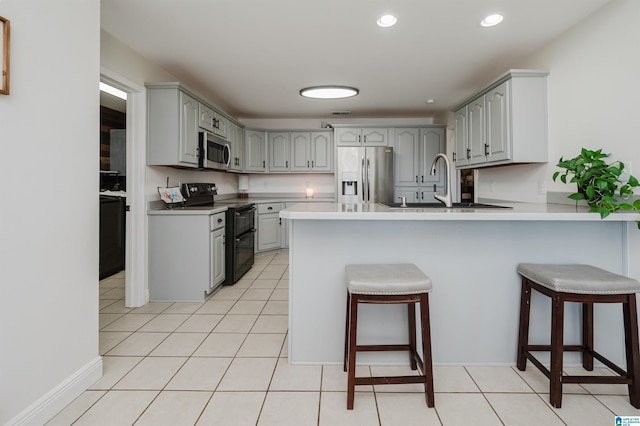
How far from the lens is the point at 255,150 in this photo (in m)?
5.66

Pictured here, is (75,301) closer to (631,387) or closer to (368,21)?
(368,21)

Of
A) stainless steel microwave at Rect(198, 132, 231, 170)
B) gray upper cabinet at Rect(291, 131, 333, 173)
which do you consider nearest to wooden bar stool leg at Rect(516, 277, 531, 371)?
stainless steel microwave at Rect(198, 132, 231, 170)

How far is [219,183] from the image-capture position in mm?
5199

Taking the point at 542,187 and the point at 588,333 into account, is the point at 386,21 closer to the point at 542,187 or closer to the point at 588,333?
the point at 542,187

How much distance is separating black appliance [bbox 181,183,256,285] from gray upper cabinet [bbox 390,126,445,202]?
2.51m

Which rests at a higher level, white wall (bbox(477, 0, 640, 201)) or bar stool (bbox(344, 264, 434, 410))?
white wall (bbox(477, 0, 640, 201))

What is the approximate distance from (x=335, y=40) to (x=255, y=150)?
3.10m

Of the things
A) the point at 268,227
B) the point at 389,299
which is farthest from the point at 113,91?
the point at 389,299

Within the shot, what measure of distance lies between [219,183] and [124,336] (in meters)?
3.04

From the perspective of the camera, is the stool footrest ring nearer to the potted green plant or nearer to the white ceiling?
the potted green plant

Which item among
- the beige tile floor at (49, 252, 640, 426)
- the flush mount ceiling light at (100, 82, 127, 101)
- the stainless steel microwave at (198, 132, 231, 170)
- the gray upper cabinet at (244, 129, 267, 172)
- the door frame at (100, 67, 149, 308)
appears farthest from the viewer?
the gray upper cabinet at (244, 129, 267, 172)

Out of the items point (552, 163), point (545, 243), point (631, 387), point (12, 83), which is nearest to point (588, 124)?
point (552, 163)

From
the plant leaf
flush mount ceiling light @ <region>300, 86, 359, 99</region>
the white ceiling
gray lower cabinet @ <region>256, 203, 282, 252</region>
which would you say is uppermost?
flush mount ceiling light @ <region>300, 86, 359, 99</region>

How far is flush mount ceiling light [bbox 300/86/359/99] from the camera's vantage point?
4108mm
